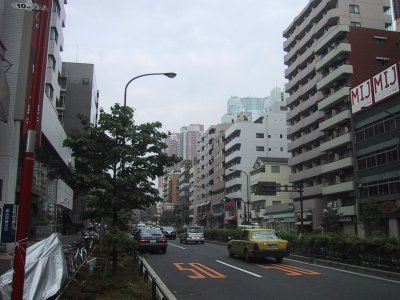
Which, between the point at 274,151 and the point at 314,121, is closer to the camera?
the point at 314,121

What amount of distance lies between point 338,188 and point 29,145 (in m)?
51.3

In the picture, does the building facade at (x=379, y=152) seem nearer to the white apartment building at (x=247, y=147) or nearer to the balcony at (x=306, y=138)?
the balcony at (x=306, y=138)

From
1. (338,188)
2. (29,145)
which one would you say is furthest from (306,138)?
(29,145)

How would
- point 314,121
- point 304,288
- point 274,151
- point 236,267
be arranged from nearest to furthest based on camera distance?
point 304,288
point 236,267
point 314,121
point 274,151

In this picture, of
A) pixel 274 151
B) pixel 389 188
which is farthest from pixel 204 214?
pixel 389 188

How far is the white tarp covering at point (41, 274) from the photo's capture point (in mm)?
7973

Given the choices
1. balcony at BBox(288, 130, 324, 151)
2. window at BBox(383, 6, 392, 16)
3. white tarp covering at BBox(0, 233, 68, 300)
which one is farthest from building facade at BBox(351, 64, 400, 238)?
white tarp covering at BBox(0, 233, 68, 300)

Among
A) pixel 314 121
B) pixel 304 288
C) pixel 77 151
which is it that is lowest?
pixel 304 288

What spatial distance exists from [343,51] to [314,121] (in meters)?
11.7

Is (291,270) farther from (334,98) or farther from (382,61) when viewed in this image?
(382,61)

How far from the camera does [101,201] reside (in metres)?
12.6

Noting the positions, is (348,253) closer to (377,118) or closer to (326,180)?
(377,118)

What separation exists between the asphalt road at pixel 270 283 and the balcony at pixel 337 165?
116 feet

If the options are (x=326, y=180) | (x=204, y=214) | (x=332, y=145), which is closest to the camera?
(x=332, y=145)
